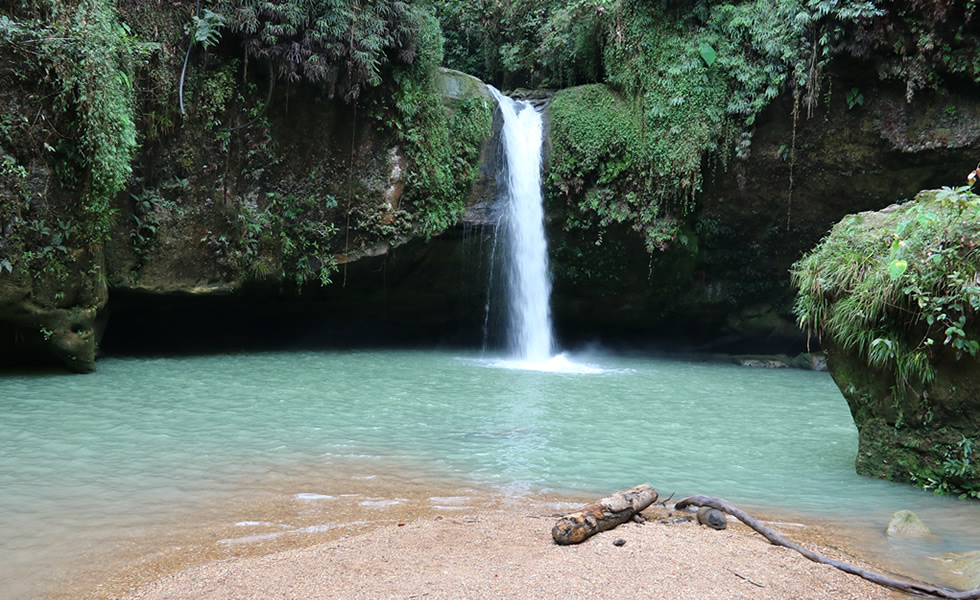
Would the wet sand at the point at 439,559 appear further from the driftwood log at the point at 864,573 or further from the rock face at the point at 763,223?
the rock face at the point at 763,223

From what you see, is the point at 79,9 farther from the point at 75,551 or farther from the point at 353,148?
the point at 75,551

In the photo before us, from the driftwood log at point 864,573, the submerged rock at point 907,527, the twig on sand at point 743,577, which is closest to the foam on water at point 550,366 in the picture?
the submerged rock at point 907,527

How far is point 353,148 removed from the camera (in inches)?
475

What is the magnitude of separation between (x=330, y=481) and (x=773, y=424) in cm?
472

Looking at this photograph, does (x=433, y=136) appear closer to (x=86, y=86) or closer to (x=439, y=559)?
(x=86, y=86)

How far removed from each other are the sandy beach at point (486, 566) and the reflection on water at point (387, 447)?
1.14 feet

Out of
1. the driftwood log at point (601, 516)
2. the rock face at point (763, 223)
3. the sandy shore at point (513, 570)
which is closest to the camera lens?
the sandy shore at point (513, 570)

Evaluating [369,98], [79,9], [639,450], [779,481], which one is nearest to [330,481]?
[639,450]

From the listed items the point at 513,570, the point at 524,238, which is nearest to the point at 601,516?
the point at 513,570

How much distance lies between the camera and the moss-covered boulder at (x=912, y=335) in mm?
4480

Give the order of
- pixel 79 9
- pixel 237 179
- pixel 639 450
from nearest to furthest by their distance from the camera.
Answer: pixel 639 450 → pixel 79 9 → pixel 237 179

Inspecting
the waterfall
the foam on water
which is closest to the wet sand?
the foam on water

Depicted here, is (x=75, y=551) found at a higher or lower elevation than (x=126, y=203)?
lower

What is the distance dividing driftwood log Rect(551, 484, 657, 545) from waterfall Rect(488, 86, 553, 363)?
9.14 m
